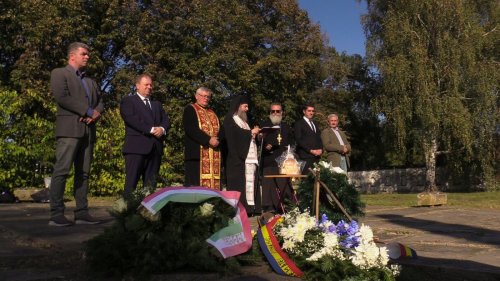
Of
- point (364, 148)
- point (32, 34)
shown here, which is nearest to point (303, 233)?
point (32, 34)

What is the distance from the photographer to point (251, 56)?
26.5 m

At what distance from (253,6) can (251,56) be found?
4.18m

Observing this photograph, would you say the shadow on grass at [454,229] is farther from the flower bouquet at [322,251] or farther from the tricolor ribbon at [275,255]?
the tricolor ribbon at [275,255]

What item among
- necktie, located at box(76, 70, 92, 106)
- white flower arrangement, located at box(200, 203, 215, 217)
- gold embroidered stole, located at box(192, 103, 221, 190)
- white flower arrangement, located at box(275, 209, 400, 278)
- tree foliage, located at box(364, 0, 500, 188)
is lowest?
white flower arrangement, located at box(275, 209, 400, 278)

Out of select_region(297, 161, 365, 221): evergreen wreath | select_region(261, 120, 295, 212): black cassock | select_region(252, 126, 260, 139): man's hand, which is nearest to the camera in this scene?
select_region(297, 161, 365, 221): evergreen wreath

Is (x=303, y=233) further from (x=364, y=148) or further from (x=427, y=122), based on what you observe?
(x=364, y=148)

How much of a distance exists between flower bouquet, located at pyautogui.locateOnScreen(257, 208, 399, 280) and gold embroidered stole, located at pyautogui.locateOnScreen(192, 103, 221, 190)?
3.00 m

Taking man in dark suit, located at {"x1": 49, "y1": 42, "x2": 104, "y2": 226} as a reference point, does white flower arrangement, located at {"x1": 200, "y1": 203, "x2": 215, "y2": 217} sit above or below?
below

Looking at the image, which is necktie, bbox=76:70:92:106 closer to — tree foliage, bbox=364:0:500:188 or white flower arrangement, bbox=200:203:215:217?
white flower arrangement, bbox=200:203:215:217

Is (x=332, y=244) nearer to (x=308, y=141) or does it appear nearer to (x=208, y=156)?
(x=208, y=156)

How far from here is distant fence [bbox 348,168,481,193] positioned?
3159cm

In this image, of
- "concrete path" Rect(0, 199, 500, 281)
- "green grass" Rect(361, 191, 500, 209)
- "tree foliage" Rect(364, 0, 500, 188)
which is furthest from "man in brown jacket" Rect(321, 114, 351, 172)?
"tree foliage" Rect(364, 0, 500, 188)

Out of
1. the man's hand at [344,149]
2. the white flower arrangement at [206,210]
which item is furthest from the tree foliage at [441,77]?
the white flower arrangement at [206,210]

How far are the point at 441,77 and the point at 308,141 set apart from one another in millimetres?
18993
